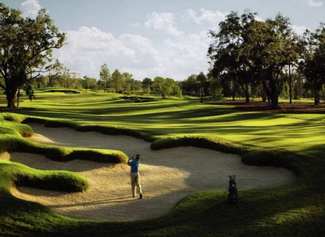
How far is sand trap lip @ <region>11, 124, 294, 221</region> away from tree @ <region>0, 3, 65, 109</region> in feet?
135

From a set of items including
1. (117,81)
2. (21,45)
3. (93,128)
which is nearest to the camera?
(93,128)

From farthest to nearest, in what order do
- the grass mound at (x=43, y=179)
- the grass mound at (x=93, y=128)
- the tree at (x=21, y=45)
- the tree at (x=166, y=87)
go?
the tree at (x=166, y=87) → the tree at (x=21, y=45) → the grass mound at (x=93, y=128) → the grass mound at (x=43, y=179)

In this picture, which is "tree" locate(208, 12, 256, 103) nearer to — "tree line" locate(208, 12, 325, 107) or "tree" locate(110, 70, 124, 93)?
"tree line" locate(208, 12, 325, 107)

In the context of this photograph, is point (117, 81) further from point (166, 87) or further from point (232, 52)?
point (232, 52)

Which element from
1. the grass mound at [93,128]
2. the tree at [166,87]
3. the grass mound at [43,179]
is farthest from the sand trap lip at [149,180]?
the tree at [166,87]

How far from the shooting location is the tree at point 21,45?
220 feet

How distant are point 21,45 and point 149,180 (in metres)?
51.5

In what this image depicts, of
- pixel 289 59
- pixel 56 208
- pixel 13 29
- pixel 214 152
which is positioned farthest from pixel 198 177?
pixel 289 59

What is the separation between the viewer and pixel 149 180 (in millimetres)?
A: 23156

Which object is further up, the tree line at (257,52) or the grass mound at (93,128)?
the tree line at (257,52)

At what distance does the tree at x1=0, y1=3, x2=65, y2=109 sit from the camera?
6700 centimetres

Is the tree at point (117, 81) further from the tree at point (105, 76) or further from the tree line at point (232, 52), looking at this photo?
the tree line at point (232, 52)

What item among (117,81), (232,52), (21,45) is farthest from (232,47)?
(117,81)

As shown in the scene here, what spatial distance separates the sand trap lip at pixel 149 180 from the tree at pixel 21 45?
4128 cm
